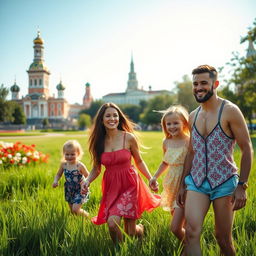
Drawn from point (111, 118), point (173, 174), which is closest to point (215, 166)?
point (173, 174)

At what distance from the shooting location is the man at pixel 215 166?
2.38 meters

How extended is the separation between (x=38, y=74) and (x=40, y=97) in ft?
29.9

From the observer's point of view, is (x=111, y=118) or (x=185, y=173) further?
(x=111, y=118)

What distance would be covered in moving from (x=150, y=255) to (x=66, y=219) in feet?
4.45

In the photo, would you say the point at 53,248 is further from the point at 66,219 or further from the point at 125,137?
the point at 125,137

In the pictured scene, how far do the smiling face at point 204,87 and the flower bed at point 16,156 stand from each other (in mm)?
6190

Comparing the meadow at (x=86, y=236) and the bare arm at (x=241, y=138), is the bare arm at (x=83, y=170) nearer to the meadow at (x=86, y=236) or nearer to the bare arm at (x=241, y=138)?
the meadow at (x=86, y=236)

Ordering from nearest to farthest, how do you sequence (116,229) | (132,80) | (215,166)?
1. (215,166)
2. (116,229)
3. (132,80)

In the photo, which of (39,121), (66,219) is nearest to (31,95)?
(39,121)

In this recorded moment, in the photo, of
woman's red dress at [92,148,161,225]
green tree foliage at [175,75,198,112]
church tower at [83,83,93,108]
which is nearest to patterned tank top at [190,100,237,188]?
woman's red dress at [92,148,161,225]

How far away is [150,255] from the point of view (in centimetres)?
258

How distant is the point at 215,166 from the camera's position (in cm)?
248

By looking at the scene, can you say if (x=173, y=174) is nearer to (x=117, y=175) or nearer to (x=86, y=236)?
(x=117, y=175)

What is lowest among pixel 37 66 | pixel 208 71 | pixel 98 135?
pixel 98 135
